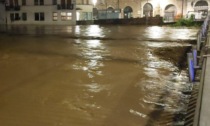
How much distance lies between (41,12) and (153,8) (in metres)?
20.4

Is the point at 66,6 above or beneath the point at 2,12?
above

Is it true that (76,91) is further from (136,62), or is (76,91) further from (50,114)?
(136,62)

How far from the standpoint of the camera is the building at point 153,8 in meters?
51.0

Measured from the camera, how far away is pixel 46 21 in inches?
2016

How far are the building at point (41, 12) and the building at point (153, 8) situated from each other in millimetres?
5954

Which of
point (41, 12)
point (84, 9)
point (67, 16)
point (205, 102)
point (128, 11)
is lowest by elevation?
point (205, 102)

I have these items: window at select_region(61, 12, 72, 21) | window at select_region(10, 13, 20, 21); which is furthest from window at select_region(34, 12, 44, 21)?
window at select_region(61, 12, 72, 21)

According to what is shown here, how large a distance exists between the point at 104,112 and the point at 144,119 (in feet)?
2.97

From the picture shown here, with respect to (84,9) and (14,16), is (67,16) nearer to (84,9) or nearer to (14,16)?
(84,9)

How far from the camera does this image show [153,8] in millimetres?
54969

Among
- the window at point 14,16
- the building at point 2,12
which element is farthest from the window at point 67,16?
the building at point 2,12

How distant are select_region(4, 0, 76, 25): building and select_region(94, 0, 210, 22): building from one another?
5.95 metres

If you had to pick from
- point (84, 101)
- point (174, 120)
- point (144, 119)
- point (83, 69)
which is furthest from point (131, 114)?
point (83, 69)

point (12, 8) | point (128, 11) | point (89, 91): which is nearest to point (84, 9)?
point (128, 11)
